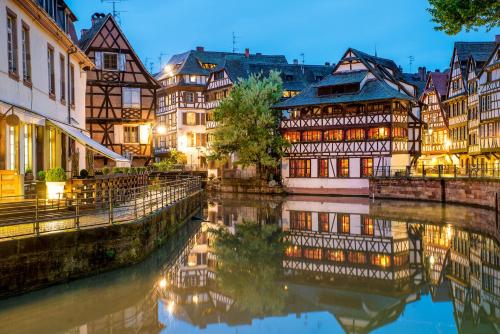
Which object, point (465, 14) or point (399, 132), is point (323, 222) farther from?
point (399, 132)

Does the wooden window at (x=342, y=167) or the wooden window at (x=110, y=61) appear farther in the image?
the wooden window at (x=342, y=167)

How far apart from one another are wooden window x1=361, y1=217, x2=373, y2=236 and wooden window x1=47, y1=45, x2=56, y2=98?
14618 mm

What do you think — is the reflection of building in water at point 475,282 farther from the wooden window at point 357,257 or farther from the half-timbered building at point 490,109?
the half-timbered building at point 490,109

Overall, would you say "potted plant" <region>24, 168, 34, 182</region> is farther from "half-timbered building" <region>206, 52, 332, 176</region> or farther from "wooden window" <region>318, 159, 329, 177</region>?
"half-timbered building" <region>206, 52, 332, 176</region>

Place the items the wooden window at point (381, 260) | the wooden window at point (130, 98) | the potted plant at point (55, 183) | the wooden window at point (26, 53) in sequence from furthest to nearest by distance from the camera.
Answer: the wooden window at point (130, 98) → the wooden window at point (26, 53) → the wooden window at point (381, 260) → the potted plant at point (55, 183)

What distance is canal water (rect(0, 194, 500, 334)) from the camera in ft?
40.7

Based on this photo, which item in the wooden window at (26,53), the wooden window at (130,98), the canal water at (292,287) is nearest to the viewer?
the canal water at (292,287)

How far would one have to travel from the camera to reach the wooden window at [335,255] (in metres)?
20.2

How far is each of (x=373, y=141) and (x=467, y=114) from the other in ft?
39.5

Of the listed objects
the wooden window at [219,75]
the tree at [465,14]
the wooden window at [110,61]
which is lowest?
the tree at [465,14]

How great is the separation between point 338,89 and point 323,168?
711 cm

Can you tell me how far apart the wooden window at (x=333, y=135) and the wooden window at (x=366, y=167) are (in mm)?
2933

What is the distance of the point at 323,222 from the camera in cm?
3058

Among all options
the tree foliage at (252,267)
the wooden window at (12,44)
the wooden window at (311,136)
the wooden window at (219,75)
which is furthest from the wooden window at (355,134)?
the wooden window at (12,44)
